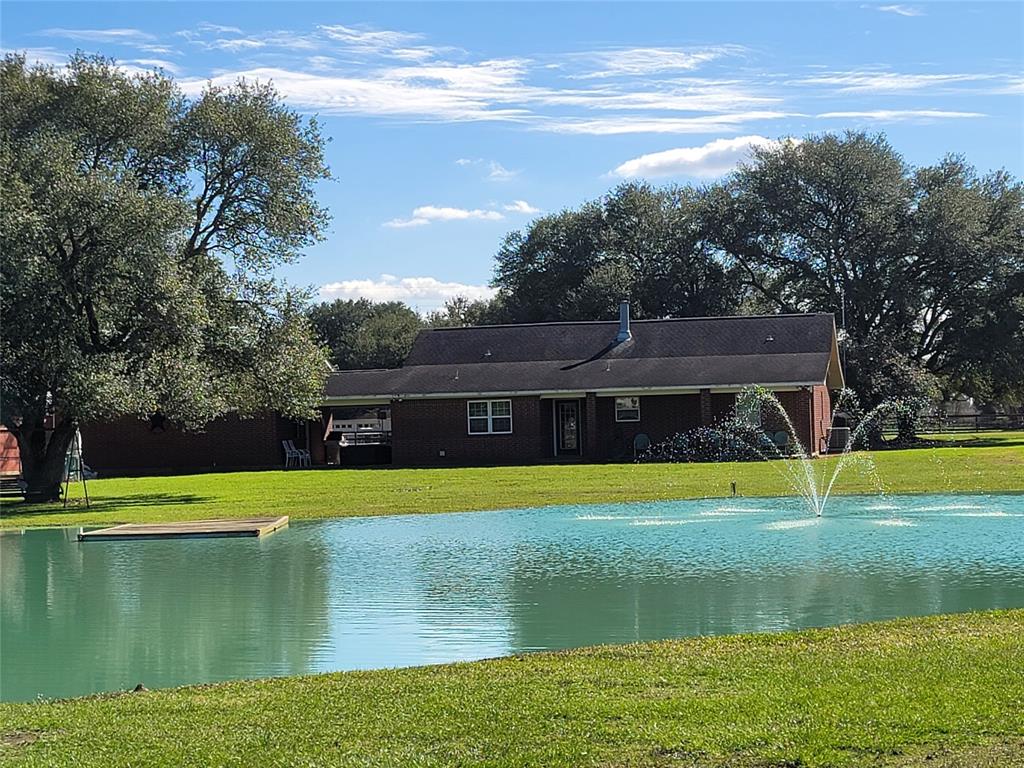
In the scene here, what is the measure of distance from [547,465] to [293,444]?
1000cm

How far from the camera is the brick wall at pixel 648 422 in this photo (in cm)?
3838

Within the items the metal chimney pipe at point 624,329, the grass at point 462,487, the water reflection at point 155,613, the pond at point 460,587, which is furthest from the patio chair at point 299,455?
the water reflection at point 155,613

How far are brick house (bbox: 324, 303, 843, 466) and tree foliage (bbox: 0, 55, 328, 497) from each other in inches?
447

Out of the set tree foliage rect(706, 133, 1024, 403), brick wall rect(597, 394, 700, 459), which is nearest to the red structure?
brick wall rect(597, 394, 700, 459)

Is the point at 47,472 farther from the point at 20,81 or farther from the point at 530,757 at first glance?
the point at 530,757

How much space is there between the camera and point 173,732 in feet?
22.9

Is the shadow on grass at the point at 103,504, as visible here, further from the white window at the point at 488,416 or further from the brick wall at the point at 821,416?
the brick wall at the point at 821,416

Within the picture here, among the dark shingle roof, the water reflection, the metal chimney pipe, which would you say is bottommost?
the water reflection

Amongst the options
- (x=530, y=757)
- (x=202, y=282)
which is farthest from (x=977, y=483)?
(x=530, y=757)

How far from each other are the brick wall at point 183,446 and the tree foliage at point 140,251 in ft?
37.8

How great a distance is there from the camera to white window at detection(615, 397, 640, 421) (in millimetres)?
39031

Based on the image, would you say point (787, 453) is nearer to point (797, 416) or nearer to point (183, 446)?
point (797, 416)

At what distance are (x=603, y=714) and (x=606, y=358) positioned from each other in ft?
114

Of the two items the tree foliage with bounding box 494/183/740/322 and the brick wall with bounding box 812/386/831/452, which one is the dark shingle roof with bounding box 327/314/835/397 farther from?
the tree foliage with bounding box 494/183/740/322
